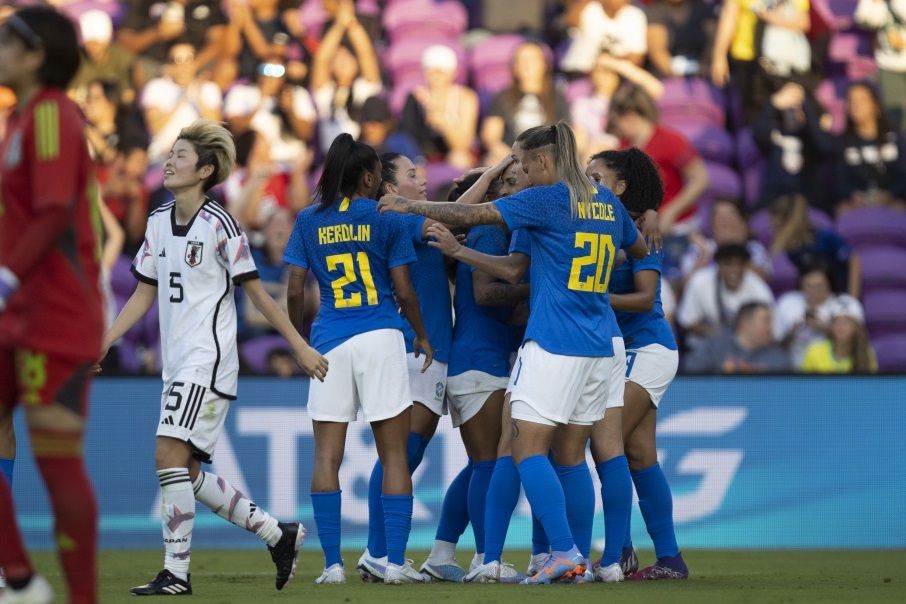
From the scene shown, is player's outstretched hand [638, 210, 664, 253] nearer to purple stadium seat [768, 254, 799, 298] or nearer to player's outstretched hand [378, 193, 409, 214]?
player's outstretched hand [378, 193, 409, 214]

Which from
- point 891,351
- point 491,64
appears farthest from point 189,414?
point 491,64

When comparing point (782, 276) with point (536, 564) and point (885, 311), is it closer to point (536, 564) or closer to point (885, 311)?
point (885, 311)

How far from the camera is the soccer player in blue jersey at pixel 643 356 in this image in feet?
23.6

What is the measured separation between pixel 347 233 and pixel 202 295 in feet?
2.92

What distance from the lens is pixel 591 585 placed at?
6.55 metres

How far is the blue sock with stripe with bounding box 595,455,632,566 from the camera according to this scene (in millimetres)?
6918

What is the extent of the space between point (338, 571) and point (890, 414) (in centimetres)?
507

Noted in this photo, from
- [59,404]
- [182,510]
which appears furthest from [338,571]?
[59,404]

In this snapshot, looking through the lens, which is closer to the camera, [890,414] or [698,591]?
[698,591]

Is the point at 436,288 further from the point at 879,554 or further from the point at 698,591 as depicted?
the point at 879,554

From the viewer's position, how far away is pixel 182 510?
6.26 meters

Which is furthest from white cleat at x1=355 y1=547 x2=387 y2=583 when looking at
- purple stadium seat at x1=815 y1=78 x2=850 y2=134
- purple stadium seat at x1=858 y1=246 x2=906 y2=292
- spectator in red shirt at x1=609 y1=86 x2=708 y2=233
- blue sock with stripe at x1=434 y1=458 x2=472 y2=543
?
purple stadium seat at x1=815 y1=78 x2=850 y2=134

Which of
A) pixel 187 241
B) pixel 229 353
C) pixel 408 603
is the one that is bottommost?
pixel 408 603

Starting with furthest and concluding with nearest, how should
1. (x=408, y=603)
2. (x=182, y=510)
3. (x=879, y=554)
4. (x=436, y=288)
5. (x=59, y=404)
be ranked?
(x=879, y=554)
(x=436, y=288)
(x=182, y=510)
(x=408, y=603)
(x=59, y=404)
